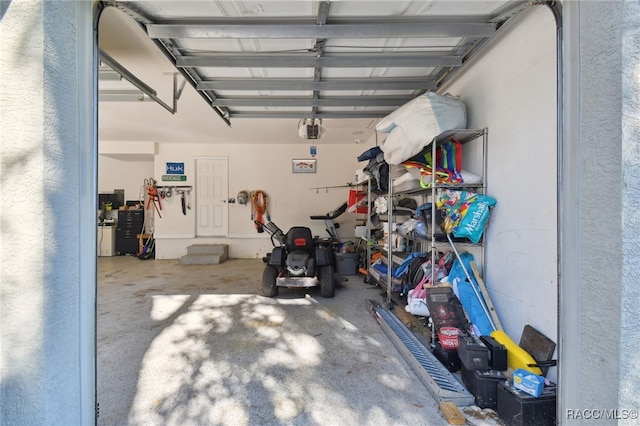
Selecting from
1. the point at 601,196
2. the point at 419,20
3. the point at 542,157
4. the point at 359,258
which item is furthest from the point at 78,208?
the point at 359,258

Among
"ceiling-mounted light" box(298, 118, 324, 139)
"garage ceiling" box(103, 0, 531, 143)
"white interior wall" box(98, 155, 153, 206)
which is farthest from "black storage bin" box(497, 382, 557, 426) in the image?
"white interior wall" box(98, 155, 153, 206)

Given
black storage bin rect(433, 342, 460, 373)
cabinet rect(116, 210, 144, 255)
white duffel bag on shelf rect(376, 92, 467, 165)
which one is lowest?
black storage bin rect(433, 342, 460, 373)

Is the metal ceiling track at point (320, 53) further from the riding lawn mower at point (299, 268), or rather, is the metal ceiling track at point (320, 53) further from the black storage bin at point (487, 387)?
the black storage bin at point (487, 387)

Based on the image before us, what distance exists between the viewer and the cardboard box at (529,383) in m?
1.53

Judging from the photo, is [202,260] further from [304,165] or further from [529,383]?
[529,383]

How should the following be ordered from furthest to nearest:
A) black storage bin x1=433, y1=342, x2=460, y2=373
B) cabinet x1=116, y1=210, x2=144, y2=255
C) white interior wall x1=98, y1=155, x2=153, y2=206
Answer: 1. white interior wall x1=98, y1=155, x2=153, y2=206
2. cabinet x1=116, y1=210, x2=144, y2=255
3. black storage bin x1=433, y1=342, x2=460, y2=373

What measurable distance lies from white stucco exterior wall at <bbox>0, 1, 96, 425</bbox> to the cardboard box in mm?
2191

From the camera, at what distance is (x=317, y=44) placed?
7.28 ft

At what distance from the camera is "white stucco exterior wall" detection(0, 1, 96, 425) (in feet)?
3.30

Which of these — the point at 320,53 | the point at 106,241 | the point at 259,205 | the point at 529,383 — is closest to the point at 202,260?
the point at 259,205

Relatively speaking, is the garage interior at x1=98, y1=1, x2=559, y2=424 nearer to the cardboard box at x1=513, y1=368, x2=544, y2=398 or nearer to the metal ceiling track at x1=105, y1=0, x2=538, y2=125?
the metal ceiling track at x1=105, y1=0, x2=538, y2=125

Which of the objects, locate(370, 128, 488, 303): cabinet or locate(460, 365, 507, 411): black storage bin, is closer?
locate(460, 365, 507, 411): black storage bin

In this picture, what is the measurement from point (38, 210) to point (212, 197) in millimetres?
6023

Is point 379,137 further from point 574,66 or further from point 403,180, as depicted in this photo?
point 574,66
